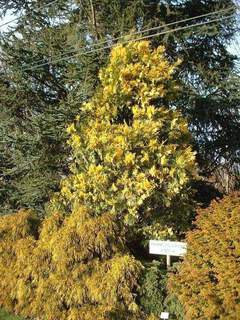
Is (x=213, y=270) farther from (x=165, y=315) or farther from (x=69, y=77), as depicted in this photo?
(x=69, y=77)

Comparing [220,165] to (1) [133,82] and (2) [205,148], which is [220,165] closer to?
(2) [205,148]

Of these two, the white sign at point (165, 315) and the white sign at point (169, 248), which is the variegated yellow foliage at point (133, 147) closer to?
the white sign at point (169, 248)

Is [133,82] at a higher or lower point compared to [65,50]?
lower

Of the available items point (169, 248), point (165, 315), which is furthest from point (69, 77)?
point (165, 315)

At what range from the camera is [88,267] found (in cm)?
654

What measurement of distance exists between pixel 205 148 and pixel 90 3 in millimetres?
3839

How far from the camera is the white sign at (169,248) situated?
6458 mm

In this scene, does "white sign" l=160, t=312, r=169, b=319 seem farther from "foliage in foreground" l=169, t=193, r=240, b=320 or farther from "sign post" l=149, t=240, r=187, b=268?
"sign post" l=149, t=240, r=187, b=268

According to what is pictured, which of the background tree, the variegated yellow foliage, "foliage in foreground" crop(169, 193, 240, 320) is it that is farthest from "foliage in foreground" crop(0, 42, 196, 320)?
the background tree

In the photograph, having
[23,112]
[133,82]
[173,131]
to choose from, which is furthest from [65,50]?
[173,131]

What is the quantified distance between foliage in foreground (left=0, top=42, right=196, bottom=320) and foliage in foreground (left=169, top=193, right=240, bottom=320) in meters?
0.86

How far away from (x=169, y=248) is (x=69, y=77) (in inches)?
166

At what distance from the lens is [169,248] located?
656 cm

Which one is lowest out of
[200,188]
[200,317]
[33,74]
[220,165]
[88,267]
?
[200,317]
